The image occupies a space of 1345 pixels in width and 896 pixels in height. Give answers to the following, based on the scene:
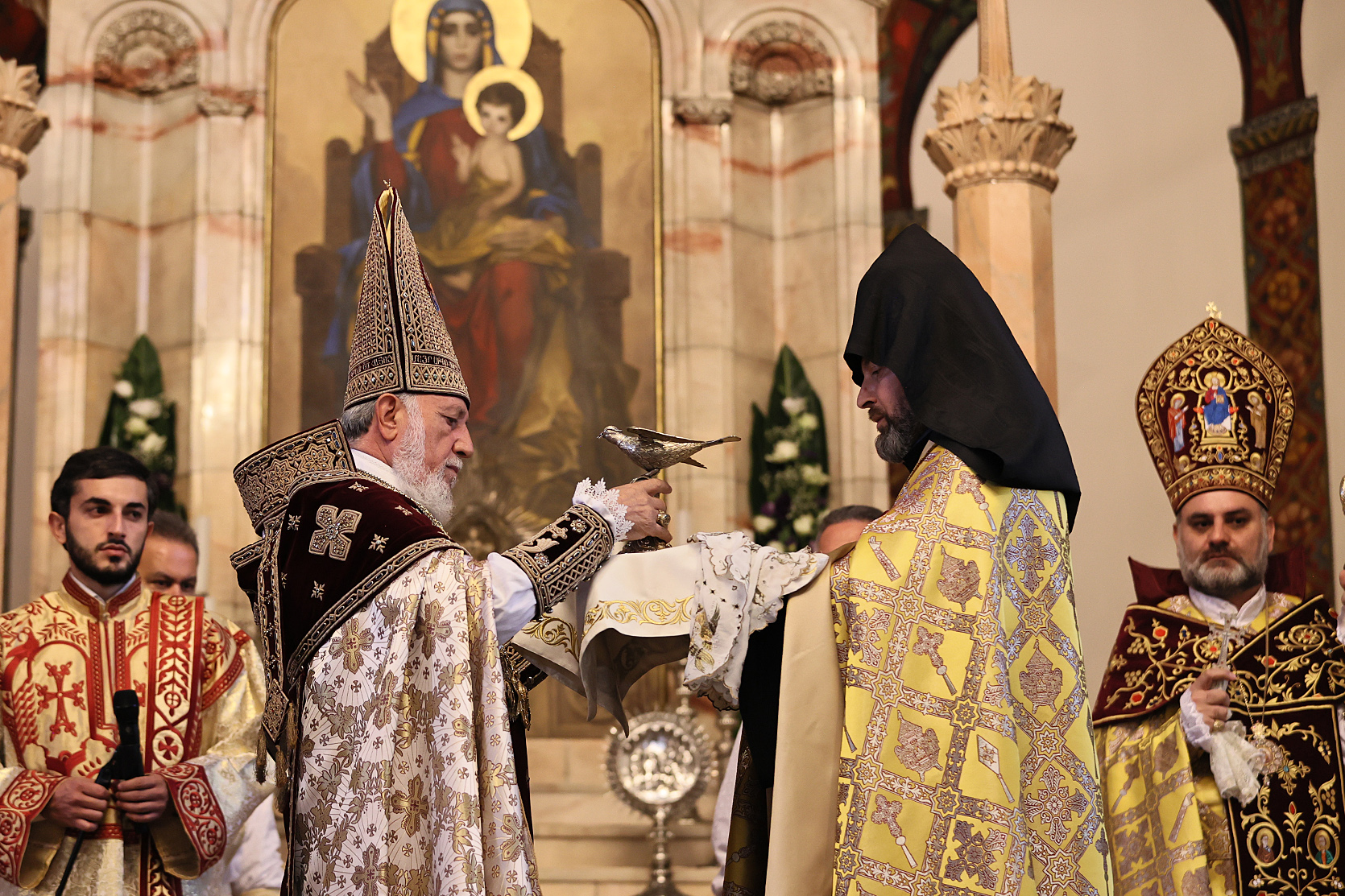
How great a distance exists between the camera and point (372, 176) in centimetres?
1041

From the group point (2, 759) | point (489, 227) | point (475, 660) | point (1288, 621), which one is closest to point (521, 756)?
point (475, 660)

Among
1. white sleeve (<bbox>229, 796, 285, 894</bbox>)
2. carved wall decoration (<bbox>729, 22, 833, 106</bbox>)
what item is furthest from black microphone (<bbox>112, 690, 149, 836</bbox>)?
carved wall decoration (<bbox>729, 22, 833, 106</bbox>)

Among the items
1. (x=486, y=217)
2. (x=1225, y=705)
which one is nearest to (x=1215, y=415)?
(x=1225, y=705)

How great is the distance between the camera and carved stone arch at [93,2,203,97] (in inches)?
405

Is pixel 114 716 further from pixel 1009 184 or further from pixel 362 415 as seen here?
pixel 1009 184

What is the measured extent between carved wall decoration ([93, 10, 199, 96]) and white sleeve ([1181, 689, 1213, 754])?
7.83 meters

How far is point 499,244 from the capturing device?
10.4 metres

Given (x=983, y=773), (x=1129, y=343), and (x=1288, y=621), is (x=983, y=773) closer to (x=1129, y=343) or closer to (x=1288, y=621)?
(x=1288, y=621)

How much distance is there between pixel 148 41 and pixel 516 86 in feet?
8.04

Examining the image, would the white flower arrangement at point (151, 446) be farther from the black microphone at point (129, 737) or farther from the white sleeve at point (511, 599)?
the white sleeve at point (511, 599)

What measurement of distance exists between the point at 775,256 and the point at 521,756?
7017 millimetres

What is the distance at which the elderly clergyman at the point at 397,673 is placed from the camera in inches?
136

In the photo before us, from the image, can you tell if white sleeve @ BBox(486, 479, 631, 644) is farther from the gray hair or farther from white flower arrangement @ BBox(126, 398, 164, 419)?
white flower arrangement @ BBox(126, 398, 164, 419)

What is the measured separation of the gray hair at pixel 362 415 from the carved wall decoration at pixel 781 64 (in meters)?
6.93
